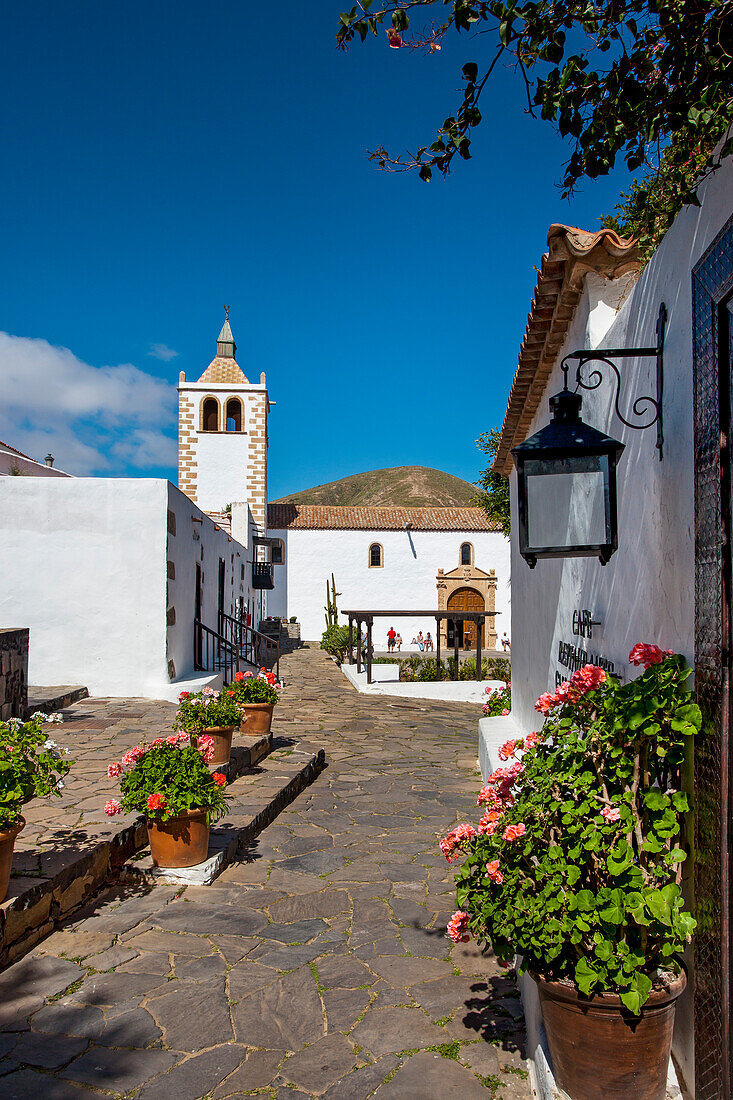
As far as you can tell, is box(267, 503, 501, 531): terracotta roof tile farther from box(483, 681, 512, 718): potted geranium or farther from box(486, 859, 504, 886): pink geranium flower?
box(486, 859, 504, 886): pink geranium flower

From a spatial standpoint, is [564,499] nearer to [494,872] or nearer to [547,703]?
[547,703]

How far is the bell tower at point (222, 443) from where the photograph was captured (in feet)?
89.4

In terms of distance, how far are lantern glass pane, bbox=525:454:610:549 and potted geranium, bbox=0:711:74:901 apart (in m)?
2.43

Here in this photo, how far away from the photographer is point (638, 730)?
2.13 meters

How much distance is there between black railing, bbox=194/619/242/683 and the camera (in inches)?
460

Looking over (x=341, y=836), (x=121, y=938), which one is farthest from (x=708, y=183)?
(x=341, y=836)

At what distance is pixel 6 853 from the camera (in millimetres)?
3229

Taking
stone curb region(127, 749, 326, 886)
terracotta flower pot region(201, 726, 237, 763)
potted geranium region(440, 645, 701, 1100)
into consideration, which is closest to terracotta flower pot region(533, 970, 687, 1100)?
potted geranium region(440, 645, 701, 1100)

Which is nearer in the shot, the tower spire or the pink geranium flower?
the pink geranium flower

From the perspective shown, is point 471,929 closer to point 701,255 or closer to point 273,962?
point 273,962

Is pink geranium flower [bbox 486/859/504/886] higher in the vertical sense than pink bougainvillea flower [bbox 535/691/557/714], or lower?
lower

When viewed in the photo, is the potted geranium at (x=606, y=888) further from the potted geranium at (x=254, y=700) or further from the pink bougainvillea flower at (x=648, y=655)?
the potted geranium at (x=254, y=700)

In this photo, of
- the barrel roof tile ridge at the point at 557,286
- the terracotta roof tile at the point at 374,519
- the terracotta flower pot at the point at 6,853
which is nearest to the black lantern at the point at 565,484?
the barrel roof tile ridge at the point at 557,286

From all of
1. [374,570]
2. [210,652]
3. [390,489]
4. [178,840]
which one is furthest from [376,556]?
[390,489]
